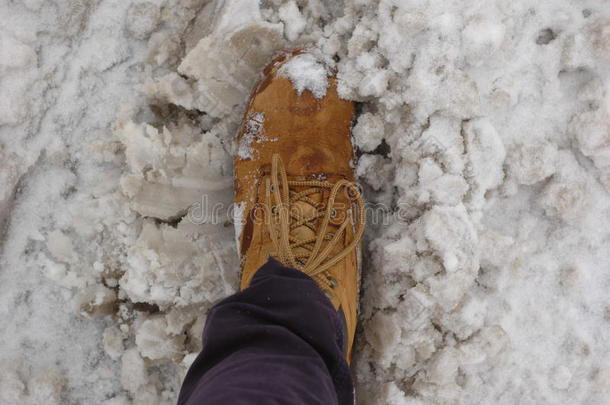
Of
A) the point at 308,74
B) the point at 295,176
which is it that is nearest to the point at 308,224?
the point at 295,176

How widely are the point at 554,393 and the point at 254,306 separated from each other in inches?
31.6

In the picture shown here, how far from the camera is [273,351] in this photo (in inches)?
40.3

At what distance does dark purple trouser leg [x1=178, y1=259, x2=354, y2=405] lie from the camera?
948 mm

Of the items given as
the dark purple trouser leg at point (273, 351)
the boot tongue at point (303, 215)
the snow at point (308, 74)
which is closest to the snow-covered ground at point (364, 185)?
the snow at point (308, 74)

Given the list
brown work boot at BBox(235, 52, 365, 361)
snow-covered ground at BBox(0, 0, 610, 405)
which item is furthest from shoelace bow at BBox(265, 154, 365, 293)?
snow-covered ground at BBox(0, 0, 610, 405)

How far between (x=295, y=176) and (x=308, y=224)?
141 mm

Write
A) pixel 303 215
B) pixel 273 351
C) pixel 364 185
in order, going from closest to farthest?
1. pixel 273 351
2. pixel 303 215
3. pixel 364 185

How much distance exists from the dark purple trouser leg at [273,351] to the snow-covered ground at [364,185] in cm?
31

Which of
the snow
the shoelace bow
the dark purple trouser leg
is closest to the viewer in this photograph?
the dark purple trouser leg

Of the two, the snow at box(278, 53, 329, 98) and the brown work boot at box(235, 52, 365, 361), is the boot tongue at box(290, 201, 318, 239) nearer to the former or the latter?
the brown work boot at box(235, 52, 365, 361)

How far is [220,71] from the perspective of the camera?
1.47m

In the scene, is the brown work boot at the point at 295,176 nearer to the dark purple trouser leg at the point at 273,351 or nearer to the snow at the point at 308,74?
the snow at the point at 308,74

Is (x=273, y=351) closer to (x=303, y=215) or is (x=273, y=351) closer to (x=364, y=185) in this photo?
(x=303, y=215)

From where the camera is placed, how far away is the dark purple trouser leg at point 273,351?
95 centimetres
